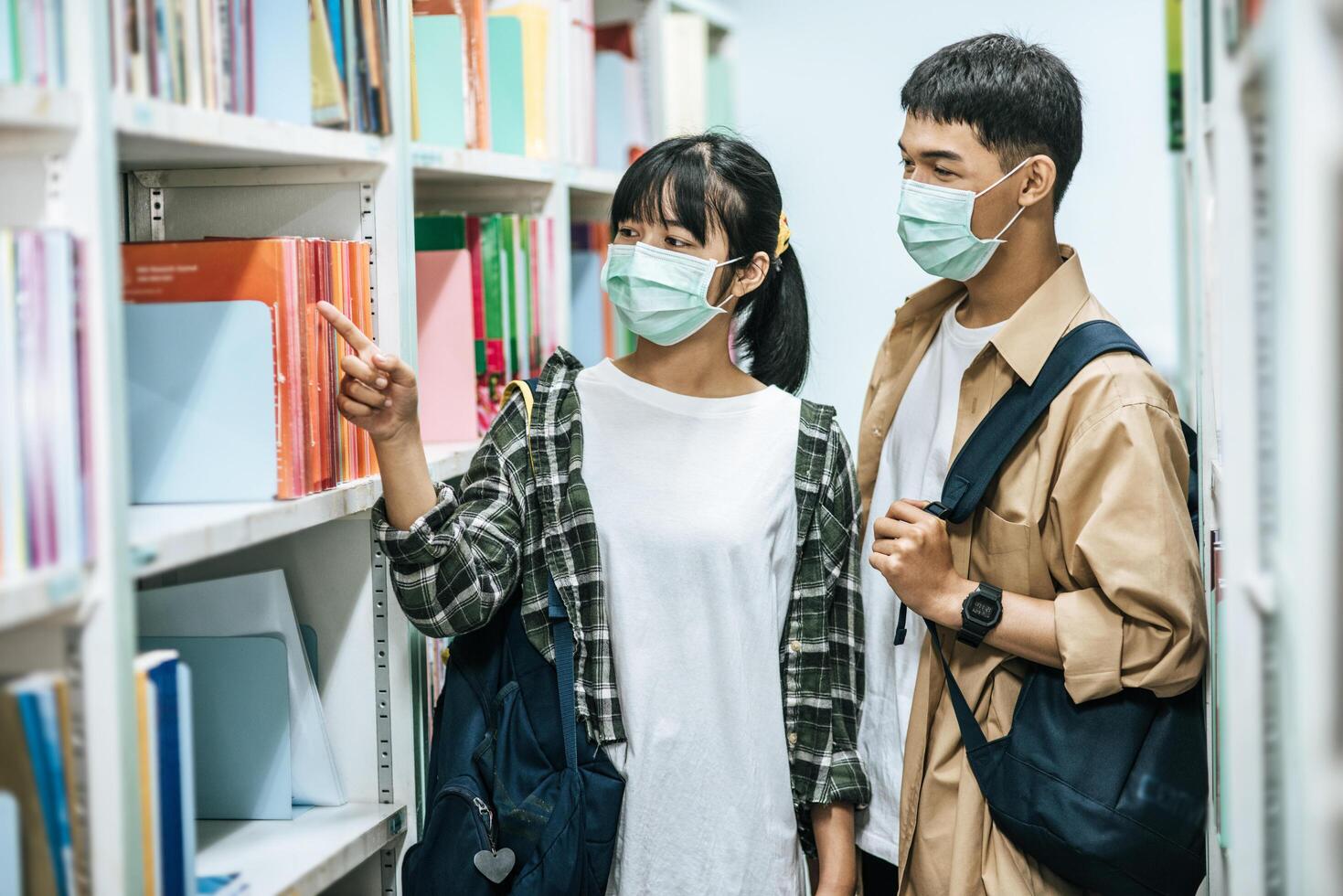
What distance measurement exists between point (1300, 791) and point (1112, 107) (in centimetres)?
239

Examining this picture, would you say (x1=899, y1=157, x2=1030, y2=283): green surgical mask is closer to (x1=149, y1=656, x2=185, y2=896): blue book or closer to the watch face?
the watch face

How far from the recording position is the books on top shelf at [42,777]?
97 centimetres

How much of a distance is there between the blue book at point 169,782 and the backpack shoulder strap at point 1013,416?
0.87 metres

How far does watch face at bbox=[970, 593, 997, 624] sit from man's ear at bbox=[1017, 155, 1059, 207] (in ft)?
1.71

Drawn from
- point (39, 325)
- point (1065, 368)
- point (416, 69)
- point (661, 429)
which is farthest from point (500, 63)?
point (39, 325)

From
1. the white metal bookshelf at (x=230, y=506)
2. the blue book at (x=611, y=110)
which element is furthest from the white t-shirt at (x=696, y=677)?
the blue book at (x=611, y=110)

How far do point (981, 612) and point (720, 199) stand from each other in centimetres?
59

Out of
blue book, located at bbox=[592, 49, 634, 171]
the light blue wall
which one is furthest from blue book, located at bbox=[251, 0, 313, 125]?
the light blue wall

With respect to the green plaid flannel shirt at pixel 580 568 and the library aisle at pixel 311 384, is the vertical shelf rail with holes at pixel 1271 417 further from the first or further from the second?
the green plaid flannel shirt at pixel 580 568

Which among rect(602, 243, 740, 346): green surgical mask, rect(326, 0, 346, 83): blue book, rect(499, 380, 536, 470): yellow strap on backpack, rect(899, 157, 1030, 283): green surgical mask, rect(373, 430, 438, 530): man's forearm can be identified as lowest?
rect(373, 430, 438, 530): man's forearm

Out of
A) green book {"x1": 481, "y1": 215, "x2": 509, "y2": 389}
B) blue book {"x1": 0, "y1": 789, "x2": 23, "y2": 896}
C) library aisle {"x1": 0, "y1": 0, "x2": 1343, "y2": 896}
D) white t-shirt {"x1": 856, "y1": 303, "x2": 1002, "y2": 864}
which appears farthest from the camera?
green book {"x1": 481, "y1": 215, "x2": 509, "y2": 389}

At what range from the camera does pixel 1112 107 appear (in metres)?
2.84

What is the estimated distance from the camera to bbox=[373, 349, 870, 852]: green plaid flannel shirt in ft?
4.57

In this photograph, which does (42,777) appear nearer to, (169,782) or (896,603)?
(169,782)
